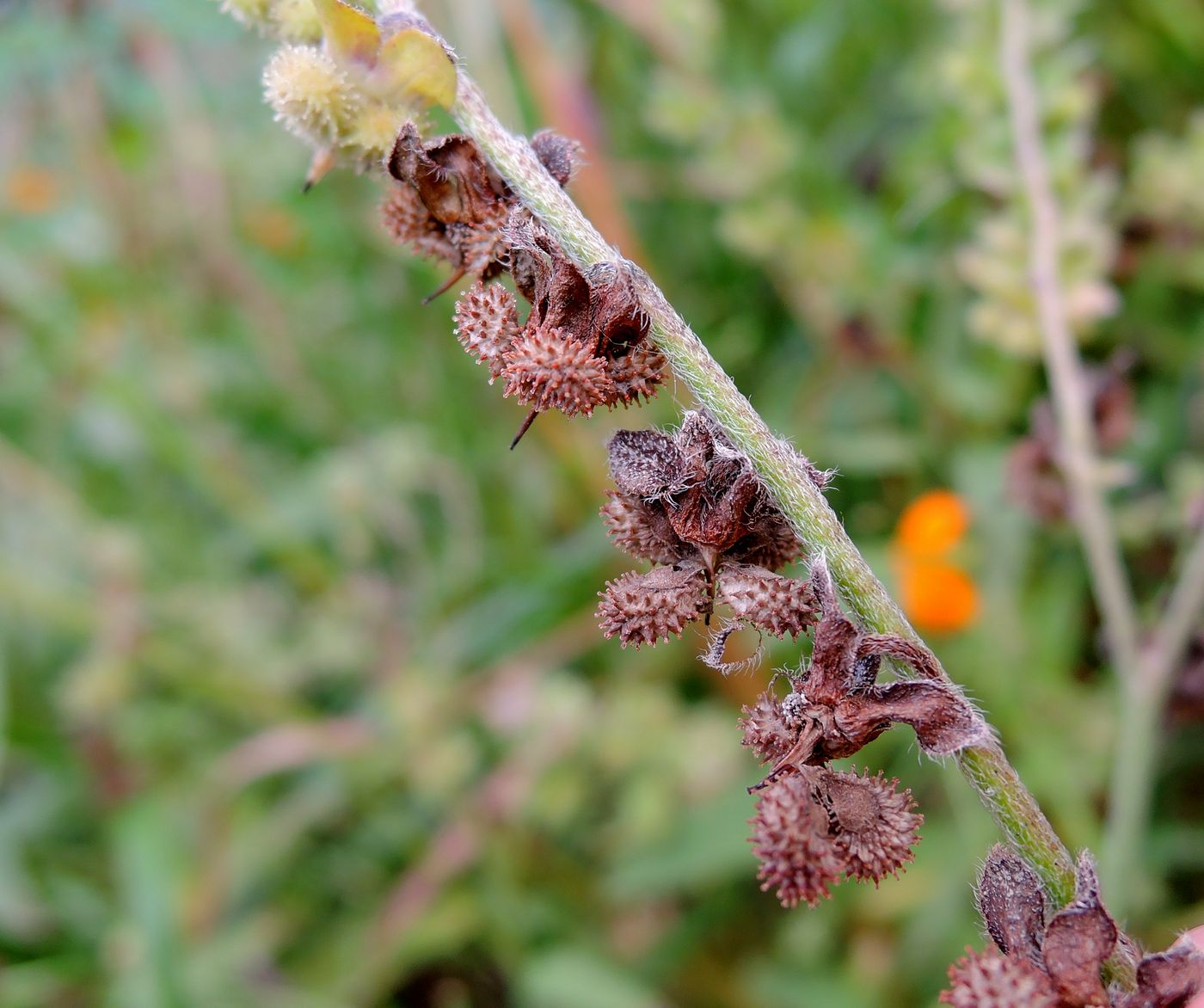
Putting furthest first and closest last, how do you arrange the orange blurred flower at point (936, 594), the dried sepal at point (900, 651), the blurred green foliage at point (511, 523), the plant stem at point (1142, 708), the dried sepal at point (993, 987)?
the blurred green foliage at point (511, 523), the orange blurred flower at point (936, 594), the plant stem at point (1142, 708), the dried sepal at point (900, 651), the dried sepal at point (993, 987)

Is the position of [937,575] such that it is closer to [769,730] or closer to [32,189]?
[769,730]

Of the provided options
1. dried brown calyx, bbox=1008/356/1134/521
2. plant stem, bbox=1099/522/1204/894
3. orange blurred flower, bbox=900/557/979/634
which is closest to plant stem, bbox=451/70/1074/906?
plant stem, bbox=1099/522/1204/894

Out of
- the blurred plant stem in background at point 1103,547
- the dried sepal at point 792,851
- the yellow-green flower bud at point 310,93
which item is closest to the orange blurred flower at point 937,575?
the blurred plant stem in background at point 1103,547

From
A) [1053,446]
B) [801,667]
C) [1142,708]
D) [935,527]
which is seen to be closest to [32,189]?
[935,527]

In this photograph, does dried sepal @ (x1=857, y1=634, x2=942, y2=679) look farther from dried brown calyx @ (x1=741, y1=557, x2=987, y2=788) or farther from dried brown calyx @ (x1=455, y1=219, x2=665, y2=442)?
dried brown calyx @ (x1=455, y1=219, x2=665, y2=442)

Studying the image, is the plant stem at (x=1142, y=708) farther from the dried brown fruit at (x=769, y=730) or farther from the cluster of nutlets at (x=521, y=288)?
the cluster of nutlets at (x=521, y=288)

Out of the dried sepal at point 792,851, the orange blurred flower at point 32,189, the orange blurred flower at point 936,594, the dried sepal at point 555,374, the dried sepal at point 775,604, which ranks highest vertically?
the orange blurred flower at point 32,189
